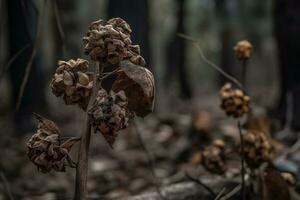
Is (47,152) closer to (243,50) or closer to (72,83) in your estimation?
(72,83)

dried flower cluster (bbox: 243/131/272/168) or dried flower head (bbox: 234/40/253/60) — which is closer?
dried flower cluster (bbox: 243/131/272/168)

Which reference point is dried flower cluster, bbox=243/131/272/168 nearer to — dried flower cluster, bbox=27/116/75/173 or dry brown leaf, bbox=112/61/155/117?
dry brown leaf, bbox=112/61/155/117

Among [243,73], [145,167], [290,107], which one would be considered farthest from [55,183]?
[290,107]

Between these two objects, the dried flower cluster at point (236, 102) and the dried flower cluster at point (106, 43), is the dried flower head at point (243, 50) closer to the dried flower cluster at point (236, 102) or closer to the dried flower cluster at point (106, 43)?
the dried flower cluster at point (236, 102)

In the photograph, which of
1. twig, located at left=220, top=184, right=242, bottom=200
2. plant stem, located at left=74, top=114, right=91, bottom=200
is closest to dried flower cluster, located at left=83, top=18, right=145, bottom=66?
plant stem, located at left=74, top=114, right=91, bottom=200

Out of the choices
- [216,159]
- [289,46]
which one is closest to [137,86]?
[216,159]

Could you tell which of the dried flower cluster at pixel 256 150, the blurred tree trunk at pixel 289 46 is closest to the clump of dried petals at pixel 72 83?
the dried flower cluster at pixel 256 150

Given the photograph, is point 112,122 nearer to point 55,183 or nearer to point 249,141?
point 249,141
